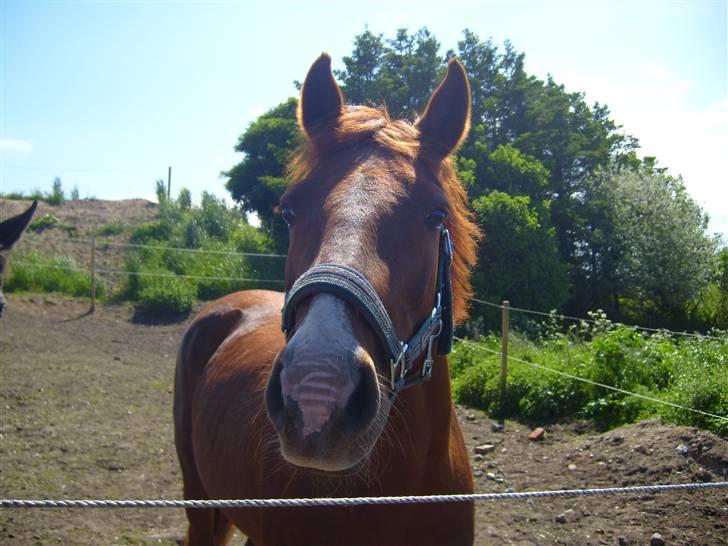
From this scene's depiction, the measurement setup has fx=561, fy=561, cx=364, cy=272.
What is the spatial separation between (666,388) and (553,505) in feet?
9.32

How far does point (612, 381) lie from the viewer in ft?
24.9

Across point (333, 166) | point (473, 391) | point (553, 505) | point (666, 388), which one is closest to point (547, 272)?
point (473, 391)

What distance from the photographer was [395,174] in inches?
81.3

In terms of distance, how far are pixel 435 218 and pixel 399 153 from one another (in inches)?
12.3

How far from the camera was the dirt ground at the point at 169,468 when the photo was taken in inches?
184

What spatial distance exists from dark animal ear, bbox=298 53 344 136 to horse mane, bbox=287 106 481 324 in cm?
6

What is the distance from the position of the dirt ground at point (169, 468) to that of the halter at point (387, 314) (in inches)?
126

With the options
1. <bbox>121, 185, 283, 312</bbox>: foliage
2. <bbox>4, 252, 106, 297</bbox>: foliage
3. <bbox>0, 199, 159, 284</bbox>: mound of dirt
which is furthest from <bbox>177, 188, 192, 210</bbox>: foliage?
<bbox>4, 252, 106, 297</bbox>: foliage

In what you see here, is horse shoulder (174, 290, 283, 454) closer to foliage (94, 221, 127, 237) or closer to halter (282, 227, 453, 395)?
halter (282, 227, 453, 395)

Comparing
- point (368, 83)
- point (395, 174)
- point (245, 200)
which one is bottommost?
point (395, 174)

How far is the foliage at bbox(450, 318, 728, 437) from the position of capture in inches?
233

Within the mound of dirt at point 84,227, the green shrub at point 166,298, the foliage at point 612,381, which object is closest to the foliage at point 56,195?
the mound of dirt at point 84,227

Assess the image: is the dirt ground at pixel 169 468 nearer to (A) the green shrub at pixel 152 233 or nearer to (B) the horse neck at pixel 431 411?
(B) the horse neck at pixel 431 411

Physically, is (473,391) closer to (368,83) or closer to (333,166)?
(333,166)
